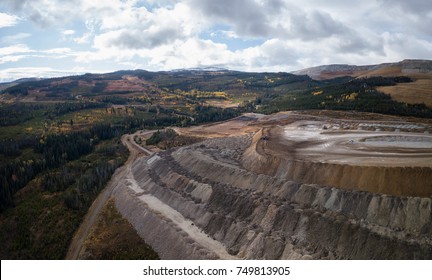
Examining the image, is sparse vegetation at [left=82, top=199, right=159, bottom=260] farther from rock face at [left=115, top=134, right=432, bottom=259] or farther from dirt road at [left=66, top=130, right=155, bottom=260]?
dirt road at [left=66, top=130, right=155, bottom=260]

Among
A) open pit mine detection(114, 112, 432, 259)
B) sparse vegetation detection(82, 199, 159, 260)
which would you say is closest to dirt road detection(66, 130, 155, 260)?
sparse vegetation detection(82, 199, 159, 260)

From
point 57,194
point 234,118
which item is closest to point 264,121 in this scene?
point 234,118

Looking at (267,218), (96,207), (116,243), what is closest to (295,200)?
(267,218)

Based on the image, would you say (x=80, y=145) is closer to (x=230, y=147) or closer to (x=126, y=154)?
(x=126, y=154)

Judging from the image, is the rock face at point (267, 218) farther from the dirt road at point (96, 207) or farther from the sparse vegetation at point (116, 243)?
the dirt road at point (96, 207)

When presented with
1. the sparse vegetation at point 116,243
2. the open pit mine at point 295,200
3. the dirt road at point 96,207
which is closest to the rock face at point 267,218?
the open pit mine at point 295,200

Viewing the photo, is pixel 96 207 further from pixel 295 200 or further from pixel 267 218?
pixel 295 200
